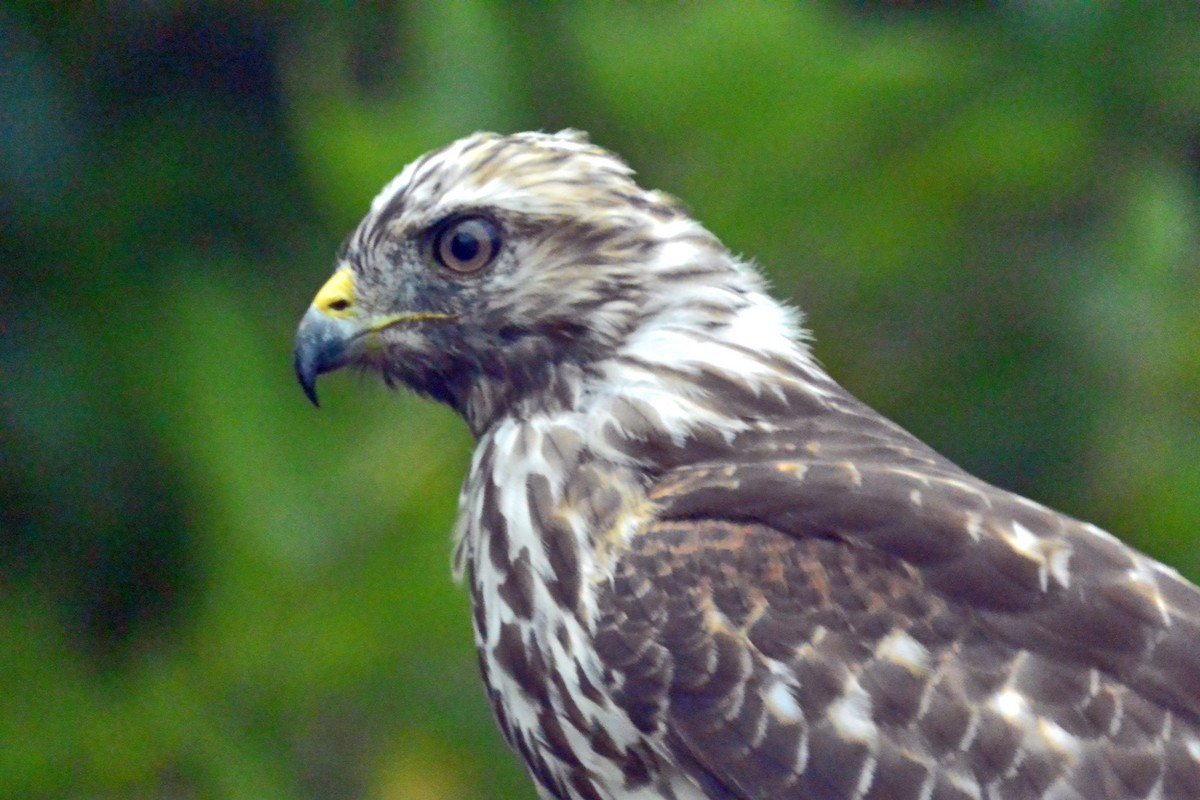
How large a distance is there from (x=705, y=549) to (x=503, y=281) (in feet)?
2.08

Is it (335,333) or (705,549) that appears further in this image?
(335,333)

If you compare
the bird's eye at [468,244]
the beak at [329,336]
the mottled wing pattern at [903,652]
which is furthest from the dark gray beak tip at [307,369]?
the mottled wing pattern at [903,652]

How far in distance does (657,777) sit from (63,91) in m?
2.64

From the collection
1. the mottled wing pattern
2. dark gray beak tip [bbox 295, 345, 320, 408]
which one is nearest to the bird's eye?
dark gray beak tip [bbox 295, 345, 320, 408]

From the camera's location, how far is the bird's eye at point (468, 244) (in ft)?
8.64

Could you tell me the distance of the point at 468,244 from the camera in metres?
2.63

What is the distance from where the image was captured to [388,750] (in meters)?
3.75

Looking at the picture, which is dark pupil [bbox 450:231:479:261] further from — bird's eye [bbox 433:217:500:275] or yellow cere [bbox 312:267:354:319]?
yellow cere [bbox 312:267:354:319]

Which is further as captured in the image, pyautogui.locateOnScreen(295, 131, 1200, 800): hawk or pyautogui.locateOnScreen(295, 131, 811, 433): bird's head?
pyautogui.locateOnScreen(295, 131, 811, 433): bird's head

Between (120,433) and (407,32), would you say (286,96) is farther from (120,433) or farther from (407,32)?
(120,433)

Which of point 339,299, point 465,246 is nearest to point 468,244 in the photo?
point 465,246

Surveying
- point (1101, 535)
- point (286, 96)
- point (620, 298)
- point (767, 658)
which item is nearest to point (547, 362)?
point (620, 298)

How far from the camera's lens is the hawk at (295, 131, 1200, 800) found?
2.15 metres

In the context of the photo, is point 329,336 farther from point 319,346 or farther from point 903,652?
point 903,652
